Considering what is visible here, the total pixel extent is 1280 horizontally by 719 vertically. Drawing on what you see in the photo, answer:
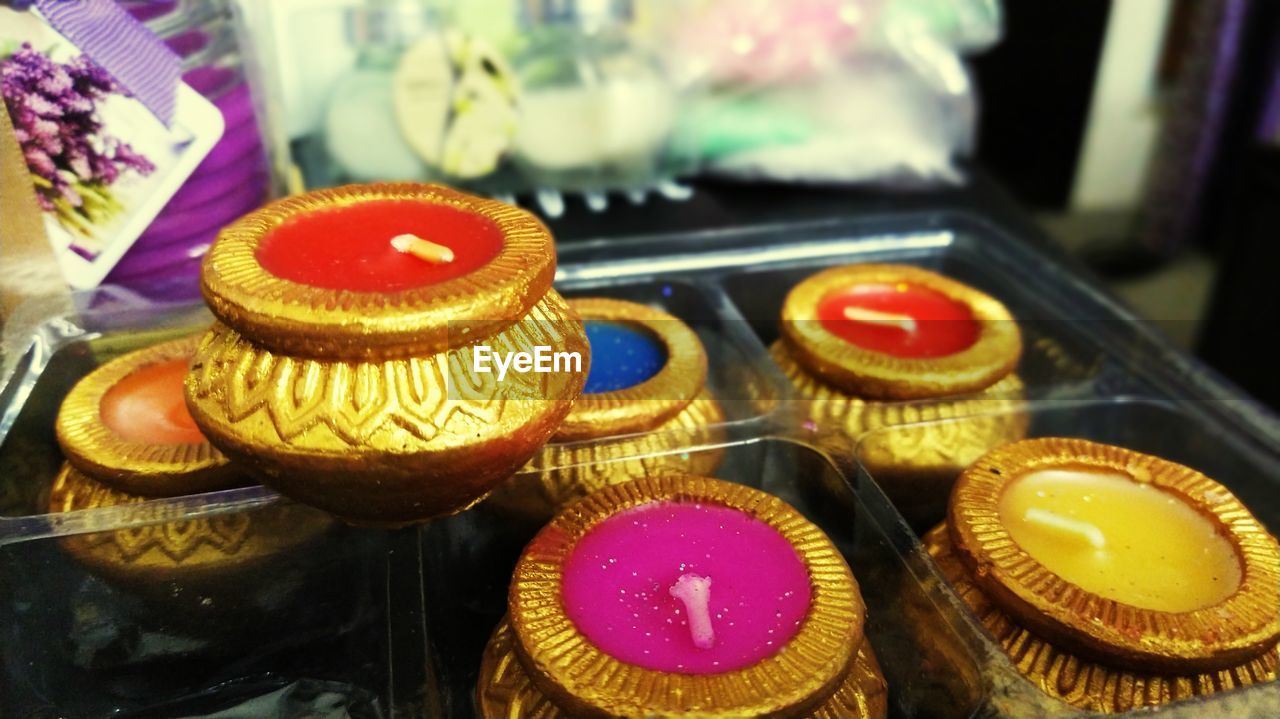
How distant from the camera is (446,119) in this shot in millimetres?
1102

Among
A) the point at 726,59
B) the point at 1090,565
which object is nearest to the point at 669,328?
the point at 1090,565

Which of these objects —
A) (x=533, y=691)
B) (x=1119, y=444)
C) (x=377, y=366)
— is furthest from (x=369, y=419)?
(x=1119, y=444)

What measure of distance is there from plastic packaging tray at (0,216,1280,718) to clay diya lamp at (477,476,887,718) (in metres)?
0.05

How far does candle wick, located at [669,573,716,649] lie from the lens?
50cm

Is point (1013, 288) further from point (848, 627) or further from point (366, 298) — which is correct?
point (366, 298)

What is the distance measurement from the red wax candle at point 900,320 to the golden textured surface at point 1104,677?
0.29 m

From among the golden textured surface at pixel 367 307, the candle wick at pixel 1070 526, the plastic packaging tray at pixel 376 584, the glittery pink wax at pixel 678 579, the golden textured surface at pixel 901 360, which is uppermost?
the golden textured surface at pixel 367 307

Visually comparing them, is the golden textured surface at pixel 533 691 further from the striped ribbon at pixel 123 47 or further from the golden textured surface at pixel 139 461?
the striped ribbon at pixel 123 47

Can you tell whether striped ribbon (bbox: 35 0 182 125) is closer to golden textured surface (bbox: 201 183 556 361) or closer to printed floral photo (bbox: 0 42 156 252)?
printed floral photo (bbox: 0 42 156 252)

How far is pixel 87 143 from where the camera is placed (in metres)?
0.73

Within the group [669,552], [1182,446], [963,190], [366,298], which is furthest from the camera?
[963,190]

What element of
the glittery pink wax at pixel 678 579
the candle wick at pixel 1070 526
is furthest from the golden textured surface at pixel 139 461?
the candle wick at pixel 1070 526

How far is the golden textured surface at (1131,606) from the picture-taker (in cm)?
51

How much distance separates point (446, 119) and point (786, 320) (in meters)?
0.52
